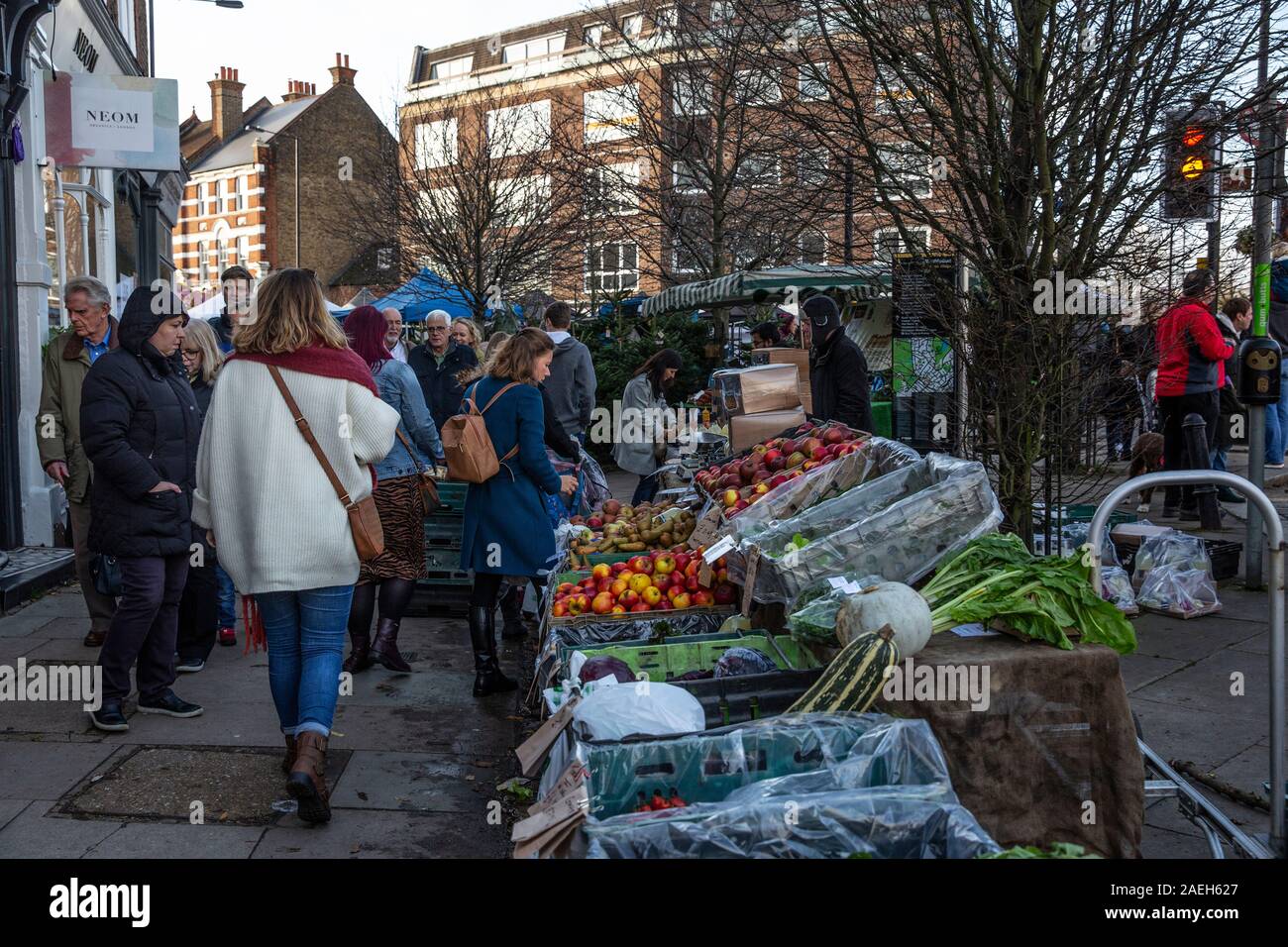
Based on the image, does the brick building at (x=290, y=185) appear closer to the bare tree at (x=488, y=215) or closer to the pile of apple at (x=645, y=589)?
the bare tree at (x=488, y=215)

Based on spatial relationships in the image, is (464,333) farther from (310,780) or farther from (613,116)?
(613,116)

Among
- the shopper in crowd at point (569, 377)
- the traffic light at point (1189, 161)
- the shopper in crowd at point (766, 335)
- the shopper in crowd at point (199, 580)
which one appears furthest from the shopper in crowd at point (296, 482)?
the shopper in crowd at point (766, 335)

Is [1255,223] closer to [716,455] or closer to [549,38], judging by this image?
[716,455]

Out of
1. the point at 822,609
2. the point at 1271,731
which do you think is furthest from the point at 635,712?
the point at 1271,731

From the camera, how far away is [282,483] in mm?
4422

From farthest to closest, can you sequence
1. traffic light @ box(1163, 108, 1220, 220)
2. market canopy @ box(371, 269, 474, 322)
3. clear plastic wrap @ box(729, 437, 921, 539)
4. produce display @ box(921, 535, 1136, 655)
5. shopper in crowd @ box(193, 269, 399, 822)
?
market canopy @ box(371, 269, 474, 322) → traffic light @ box(1163, 108, 1220, 220) → clear plastic wrap @ box(729, 437, 921, 539) → shopper in crowd @ box(193, 269, 399, 822) → produce display @ box(921, 535, 1136, 655)

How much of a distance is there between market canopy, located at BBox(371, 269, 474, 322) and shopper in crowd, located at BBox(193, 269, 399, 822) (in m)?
18.0

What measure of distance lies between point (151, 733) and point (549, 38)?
50622mm

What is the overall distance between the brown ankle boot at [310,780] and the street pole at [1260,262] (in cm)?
519

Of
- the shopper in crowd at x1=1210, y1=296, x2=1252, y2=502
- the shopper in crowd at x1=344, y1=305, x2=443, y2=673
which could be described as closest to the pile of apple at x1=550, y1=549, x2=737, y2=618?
the shopper in crowd at x1=344, y1=305, x2=443, y2=673

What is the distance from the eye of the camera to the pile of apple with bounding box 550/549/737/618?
18.9 ft

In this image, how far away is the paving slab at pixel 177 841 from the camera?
4133 mm
